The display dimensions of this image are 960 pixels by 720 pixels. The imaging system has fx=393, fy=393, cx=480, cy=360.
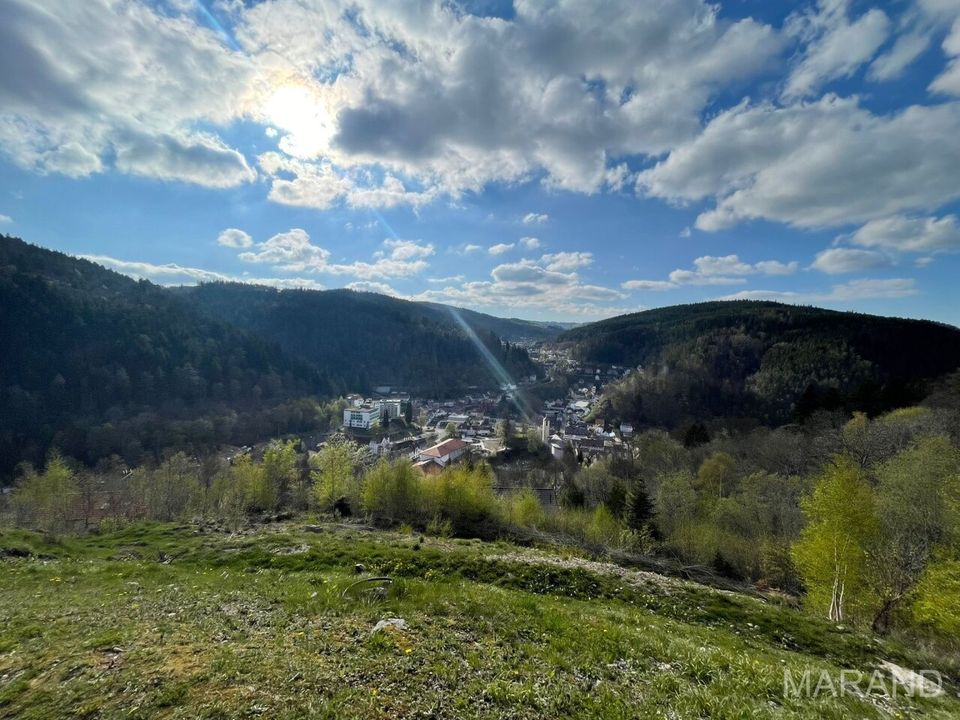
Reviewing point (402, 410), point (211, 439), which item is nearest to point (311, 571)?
point (211, 439)

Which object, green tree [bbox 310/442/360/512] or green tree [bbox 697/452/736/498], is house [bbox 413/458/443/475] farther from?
green tree [bbox 697/452/736/498]

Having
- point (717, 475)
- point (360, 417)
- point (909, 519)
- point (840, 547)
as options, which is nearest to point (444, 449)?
point (360, 417)

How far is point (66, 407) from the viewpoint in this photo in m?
104

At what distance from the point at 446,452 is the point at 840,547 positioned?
7231cm

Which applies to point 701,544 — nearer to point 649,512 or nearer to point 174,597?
point 649,512

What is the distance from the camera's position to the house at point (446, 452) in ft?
261

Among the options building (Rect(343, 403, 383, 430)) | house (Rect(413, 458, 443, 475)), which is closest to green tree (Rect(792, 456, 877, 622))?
house (Rect(413, 458, 443, 475))

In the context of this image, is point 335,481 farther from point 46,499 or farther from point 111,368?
point 111,368

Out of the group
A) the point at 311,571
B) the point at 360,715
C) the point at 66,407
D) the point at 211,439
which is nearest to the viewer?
the point at 360,715

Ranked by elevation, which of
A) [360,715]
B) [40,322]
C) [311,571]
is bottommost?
[311,571]

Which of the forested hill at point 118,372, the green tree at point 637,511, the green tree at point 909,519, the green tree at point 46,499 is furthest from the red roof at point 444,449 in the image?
the green tree at point 909,519

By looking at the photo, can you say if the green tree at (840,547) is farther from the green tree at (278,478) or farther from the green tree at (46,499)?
the green tree at (46,499)

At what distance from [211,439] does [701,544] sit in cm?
10518

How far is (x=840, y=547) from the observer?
18812 mm
